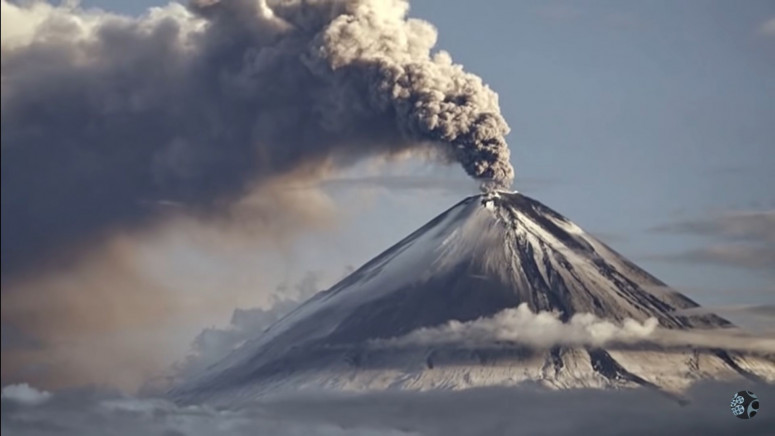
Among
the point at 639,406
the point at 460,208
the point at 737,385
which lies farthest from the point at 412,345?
the point at 737,385

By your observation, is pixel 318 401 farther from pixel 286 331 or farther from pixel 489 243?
pixel 489 243

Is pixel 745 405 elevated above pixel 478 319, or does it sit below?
below

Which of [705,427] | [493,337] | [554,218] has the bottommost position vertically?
[705,427]

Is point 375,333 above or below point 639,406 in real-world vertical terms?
Result: above

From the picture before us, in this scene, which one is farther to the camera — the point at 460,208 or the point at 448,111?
the point at 460,208

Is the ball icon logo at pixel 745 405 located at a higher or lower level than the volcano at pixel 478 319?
lower
